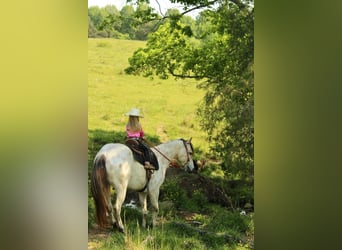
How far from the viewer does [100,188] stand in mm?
5746

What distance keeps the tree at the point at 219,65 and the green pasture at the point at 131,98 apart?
0.09m

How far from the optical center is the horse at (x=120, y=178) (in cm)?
574

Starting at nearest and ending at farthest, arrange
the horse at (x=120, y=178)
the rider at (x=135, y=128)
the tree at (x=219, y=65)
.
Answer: the horse at (x=120, y=178), the rider at (x=135, y=128), the tree at (x=219, y=65)

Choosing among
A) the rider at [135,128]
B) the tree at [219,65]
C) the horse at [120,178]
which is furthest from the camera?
the tree at [219,65]

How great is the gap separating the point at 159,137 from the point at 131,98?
18.7 inches

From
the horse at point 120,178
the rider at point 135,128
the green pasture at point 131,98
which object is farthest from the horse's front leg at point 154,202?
the green pasture at point 131,98

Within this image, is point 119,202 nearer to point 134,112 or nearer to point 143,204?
point 143,204

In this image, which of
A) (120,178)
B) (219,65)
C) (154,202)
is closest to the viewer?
(120,178)

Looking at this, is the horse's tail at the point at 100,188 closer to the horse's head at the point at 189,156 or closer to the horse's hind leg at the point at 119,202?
the horse's hind leg at the point at 119,202

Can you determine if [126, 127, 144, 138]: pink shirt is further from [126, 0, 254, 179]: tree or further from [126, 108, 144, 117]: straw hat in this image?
[126, 0, 254, 179]: tree

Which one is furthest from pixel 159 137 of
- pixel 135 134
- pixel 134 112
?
pixel 134 112

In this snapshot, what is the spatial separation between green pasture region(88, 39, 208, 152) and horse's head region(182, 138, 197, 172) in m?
0.06
